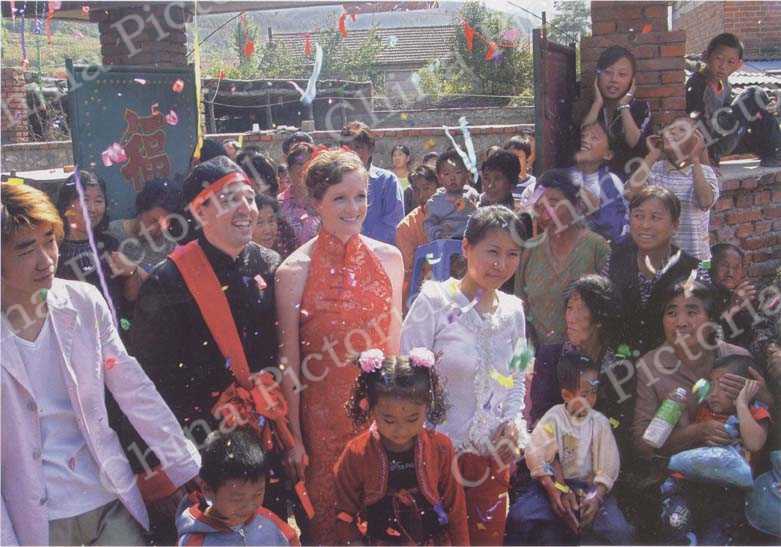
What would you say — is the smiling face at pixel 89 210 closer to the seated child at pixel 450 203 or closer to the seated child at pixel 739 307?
the seated child at pixel 450 203

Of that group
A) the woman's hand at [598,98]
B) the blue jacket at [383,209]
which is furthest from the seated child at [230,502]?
the woman's hand at [598,98]

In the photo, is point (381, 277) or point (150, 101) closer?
point (381, 277)

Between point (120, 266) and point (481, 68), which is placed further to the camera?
point (481, 68)

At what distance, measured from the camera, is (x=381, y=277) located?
325cm

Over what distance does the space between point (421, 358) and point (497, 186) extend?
202cm

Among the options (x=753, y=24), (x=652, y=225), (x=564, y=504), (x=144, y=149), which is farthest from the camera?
(x=753, y=24)

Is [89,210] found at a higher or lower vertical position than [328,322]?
higher

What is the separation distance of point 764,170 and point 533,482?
344cm

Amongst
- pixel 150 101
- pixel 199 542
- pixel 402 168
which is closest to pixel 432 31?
pixel 402 168

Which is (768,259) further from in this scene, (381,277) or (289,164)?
(381,277)

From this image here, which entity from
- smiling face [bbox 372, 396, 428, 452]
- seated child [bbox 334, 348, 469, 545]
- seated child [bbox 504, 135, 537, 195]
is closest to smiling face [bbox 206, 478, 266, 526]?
seated child [bbox 334, 348, 469, 545]

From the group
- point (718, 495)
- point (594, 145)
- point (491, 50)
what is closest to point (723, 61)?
point (594, 145)

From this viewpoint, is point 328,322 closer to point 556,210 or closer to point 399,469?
point 399,469

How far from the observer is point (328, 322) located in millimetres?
3152
